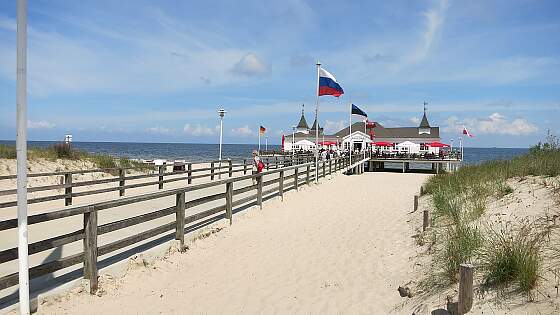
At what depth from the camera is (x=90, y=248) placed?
17.3 feet

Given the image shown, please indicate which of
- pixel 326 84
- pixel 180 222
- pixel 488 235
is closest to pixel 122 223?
pixel 180 222

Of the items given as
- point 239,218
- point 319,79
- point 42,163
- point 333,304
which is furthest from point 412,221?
point 42,163

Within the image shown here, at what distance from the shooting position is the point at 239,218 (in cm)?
1007

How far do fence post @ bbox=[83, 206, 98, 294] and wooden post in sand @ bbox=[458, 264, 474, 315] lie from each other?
159 inches

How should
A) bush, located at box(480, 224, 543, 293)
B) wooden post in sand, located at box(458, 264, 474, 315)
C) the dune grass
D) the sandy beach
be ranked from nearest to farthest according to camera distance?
wooden post in sand, located at box(458, 264, 474, 315) → bush, located at box(480, 224, 543, 293) → the dune grass → the sandy beach

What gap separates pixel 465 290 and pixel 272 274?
10.4ft

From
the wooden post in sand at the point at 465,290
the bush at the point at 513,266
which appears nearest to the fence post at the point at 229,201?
the bush at the point at 513,266

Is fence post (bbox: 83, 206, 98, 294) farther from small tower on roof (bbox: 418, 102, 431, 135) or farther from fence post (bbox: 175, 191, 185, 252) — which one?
small tower on roof (bbox: 418, 102, 431, 135)

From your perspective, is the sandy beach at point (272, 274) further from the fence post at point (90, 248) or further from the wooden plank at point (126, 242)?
the wooden plank at point (126, 242)

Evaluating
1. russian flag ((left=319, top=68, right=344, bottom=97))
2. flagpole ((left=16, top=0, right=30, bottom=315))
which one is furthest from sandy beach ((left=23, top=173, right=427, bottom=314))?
russian flag ((left=319, top=68, right=344, bottom=97))

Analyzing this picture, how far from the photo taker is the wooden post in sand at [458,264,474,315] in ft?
12.7

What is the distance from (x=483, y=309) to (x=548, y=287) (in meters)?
0.60

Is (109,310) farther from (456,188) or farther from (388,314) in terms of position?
(456,188)

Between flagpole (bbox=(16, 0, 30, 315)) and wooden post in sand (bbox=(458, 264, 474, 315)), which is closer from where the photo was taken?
wooden post in sand (bbox=(458, 264, 474, 315))
